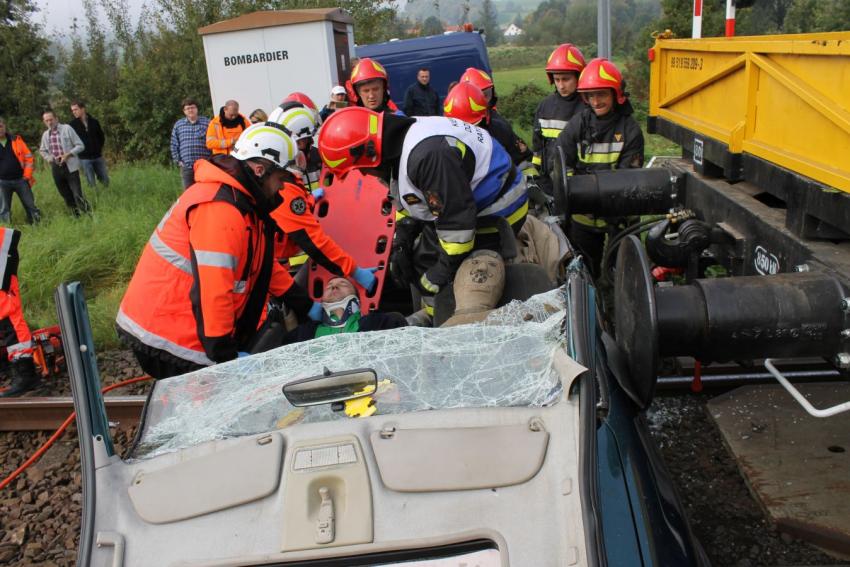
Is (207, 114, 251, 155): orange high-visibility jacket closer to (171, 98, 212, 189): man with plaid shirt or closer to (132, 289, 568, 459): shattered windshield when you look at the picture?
(171, 98, 212, 189): man with plaid shirt

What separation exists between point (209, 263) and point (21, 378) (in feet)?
10.2

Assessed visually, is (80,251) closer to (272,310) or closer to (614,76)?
(272,310)

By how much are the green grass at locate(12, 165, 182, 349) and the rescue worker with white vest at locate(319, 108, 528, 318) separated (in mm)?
2812

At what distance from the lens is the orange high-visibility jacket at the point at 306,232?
4188mm

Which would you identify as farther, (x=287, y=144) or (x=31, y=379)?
(x=31, y=379)

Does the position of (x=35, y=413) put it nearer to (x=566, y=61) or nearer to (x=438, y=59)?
(x=566, y=61)

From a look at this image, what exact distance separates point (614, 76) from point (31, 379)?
489cm

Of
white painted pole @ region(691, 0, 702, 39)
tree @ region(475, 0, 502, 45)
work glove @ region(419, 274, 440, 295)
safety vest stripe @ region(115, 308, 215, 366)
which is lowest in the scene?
safety vest stripe @ region(115, 308, 215, 366)

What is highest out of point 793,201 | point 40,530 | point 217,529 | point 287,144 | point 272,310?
point 287,144

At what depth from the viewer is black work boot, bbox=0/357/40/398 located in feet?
17.6

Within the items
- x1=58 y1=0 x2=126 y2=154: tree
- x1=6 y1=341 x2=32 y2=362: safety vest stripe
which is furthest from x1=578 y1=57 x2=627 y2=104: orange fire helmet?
x1=58 y1=0 x2=126 y2=154: tree

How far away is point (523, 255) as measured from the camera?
396cm

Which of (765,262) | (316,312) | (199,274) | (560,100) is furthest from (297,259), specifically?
(765,262)

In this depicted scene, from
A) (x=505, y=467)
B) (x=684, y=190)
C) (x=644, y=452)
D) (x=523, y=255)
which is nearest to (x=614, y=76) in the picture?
(x=684, y=190)
